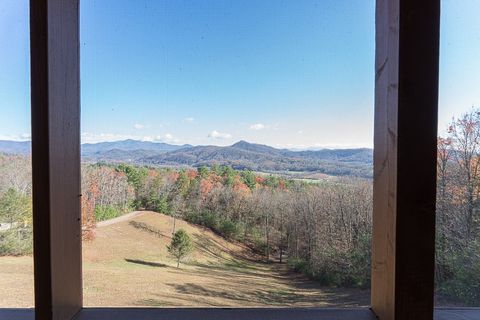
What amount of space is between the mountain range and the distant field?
0.19 metres

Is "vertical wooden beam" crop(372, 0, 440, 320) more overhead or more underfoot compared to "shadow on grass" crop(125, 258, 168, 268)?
more overhead

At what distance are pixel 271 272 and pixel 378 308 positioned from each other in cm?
37

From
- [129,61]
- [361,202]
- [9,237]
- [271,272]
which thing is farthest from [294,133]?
[9,237]

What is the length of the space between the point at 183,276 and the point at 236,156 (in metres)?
0.41

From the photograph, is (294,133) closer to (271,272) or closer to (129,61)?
(271,272)

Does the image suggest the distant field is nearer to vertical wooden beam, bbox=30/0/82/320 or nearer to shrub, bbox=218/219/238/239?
shrub, bbox=218/219/238/239

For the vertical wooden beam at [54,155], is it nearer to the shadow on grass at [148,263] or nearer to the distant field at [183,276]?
the distant field at [183,276]

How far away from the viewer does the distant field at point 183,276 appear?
805 mm

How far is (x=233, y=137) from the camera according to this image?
1.08 meters

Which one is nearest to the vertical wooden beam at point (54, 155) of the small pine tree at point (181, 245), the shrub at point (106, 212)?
the shrub at point (106, 212)

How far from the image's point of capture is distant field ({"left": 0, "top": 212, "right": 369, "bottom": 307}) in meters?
0.81

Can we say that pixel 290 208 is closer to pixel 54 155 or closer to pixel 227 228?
pixel 227 228

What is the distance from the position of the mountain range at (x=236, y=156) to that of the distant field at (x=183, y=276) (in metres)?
0.19

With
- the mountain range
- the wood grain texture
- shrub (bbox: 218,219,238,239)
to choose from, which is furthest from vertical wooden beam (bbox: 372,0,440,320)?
shrub (bbox: 218,219,238,239)
